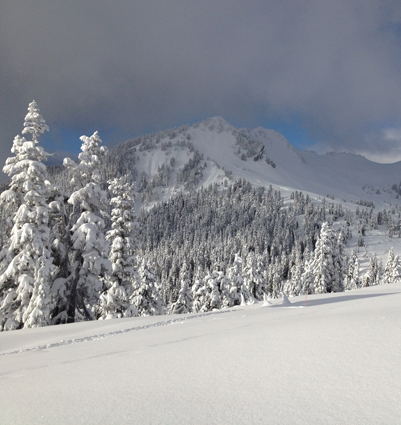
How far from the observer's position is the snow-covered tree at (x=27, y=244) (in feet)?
52.2

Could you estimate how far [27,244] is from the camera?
16422mm

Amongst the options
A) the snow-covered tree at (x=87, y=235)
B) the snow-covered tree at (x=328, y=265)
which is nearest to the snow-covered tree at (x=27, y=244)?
the snow-covered tree at (x=87, y=235)

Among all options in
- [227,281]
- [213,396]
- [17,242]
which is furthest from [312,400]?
[227,281]

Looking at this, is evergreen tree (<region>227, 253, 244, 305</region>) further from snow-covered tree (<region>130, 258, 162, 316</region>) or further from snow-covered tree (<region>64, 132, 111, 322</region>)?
snow-covered tree (<region>64, 132, 111, 322</region>)

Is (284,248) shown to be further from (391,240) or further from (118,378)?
(118,378)

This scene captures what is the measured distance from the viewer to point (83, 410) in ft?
11.4

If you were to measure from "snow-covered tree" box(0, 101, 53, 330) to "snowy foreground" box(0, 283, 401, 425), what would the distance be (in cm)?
992

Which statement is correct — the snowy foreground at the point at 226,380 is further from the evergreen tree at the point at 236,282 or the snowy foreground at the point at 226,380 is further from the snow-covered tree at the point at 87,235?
the evergreen tree at the point at 236,282

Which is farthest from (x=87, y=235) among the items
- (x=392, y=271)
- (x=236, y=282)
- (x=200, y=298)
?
(x=392, y=271)

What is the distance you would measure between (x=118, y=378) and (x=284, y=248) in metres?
182

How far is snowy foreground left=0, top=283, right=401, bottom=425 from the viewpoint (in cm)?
316

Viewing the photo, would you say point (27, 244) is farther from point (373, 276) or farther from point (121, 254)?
point (373, 276)

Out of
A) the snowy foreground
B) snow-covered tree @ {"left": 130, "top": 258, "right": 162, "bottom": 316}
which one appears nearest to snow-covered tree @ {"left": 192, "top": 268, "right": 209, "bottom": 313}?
snow-covered tree @ {"left": 130, "top": 258, "right": 162, "bottom": 316}

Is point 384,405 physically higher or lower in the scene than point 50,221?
lower
